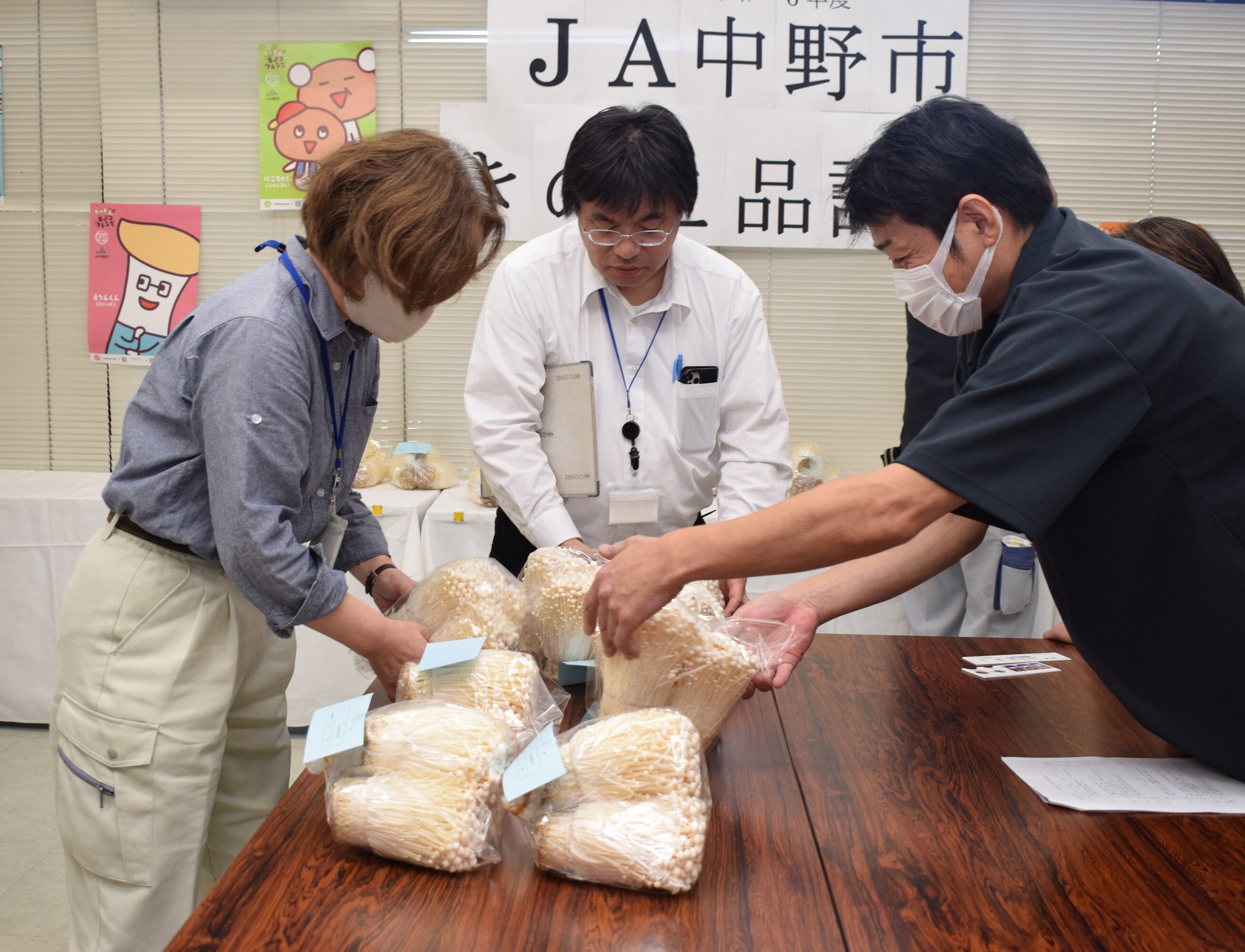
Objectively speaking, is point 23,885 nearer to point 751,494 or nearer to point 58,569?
point 58,569

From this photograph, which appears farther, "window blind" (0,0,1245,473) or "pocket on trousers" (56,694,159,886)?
"window blind" (0,0,1245,473)

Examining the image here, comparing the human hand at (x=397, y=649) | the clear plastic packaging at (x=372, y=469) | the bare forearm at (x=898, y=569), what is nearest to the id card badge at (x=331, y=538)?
the human hand at (x=397, y=649)

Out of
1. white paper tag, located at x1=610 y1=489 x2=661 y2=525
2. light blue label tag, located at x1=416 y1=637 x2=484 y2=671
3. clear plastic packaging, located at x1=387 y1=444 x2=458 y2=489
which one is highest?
white paper tag, located at x1=610 y1=489 x2=661 y2=525

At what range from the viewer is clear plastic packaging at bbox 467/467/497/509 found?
318 cm

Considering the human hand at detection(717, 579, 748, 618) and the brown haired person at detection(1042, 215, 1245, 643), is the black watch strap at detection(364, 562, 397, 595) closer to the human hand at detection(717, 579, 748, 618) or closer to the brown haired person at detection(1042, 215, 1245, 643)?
the human hand at detection(717, 579, 748, 618)

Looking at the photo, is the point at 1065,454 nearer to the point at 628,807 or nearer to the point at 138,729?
the point at 628,807

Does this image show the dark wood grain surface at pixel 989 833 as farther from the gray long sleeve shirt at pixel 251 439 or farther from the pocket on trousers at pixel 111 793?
the pocket on trousers at pixel 111 793

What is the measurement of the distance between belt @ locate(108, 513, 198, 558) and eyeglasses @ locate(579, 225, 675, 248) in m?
1.02

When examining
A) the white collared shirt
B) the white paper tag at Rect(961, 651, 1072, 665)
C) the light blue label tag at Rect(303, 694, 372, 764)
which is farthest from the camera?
the white collared shirt

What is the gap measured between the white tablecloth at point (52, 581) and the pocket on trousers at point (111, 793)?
180 cm

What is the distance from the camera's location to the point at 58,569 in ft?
10.9

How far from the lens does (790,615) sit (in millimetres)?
1525

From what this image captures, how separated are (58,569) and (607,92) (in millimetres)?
2600

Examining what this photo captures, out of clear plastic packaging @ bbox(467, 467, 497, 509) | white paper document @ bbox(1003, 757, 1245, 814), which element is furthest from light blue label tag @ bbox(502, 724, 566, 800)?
clear plastic packaging @ bbox(467, 467, 497, 509)
